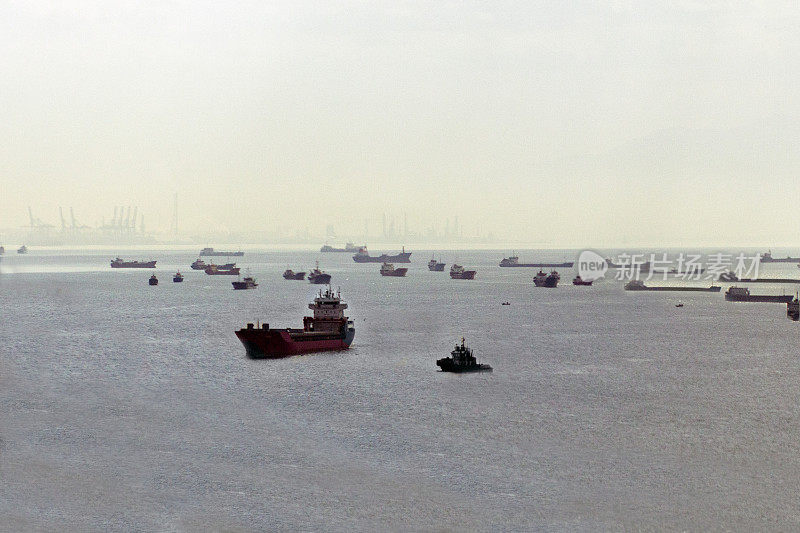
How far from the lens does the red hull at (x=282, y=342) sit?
357 feet

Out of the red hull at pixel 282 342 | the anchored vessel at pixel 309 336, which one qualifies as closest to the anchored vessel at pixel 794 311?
the anchored vessel at pixel 309 336

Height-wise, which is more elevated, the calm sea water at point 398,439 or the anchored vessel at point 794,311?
the anchored vessel at point 794,311

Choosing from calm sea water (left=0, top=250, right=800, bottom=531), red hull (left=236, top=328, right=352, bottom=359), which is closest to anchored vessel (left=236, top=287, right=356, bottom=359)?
red hull (left=236, top=328, right=352, bottom=359)

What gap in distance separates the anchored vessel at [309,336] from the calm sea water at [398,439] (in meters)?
3.07

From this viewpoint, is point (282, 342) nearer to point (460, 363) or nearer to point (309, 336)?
point (309, 336)

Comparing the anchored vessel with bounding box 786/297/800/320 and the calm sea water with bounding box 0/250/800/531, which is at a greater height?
the anchored vessel with bounding box 786/297/800/320

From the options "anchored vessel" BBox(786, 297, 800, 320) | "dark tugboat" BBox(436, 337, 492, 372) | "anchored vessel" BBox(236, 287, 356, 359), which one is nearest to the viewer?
"dark tugboat" BBox(436, 337, 492, 372)

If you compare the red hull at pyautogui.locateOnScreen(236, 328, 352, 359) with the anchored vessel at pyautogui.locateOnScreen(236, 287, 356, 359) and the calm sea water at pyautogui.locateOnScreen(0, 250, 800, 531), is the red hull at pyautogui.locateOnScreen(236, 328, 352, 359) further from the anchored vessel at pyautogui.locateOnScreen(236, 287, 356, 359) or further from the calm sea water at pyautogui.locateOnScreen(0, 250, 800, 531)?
the calm sea water at pyautogui.locateOnScreen(0, 250, 800, 531)

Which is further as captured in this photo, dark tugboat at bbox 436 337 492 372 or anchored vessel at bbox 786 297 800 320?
anchored vessel at bbox 786 297 800 320

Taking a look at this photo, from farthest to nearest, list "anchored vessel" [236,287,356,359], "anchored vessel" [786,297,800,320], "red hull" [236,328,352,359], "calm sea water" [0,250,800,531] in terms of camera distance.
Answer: "anchored vessel" [786,297,800,320], "anchored vessel" [236,287,356,359], "red hull" [236,328,352,359], "calm sea water" [0,250,800,531]

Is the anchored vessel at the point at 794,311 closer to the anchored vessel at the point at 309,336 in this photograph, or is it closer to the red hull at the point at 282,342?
the anchored vessel at the point at 309,336

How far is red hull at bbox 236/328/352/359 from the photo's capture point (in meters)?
109

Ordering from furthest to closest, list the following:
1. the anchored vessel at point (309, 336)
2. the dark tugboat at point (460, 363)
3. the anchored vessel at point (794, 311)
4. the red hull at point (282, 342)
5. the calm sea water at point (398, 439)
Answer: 1. the anchored vessel at point (794, 311)
2. the anchored vessel at point (309, 336)
3. the red hull at point (282, 342)
4. the dark tugboat at point (460, 363)
5. the calm sea water at point (398, 439)

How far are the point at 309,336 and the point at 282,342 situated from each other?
18.2 feet
